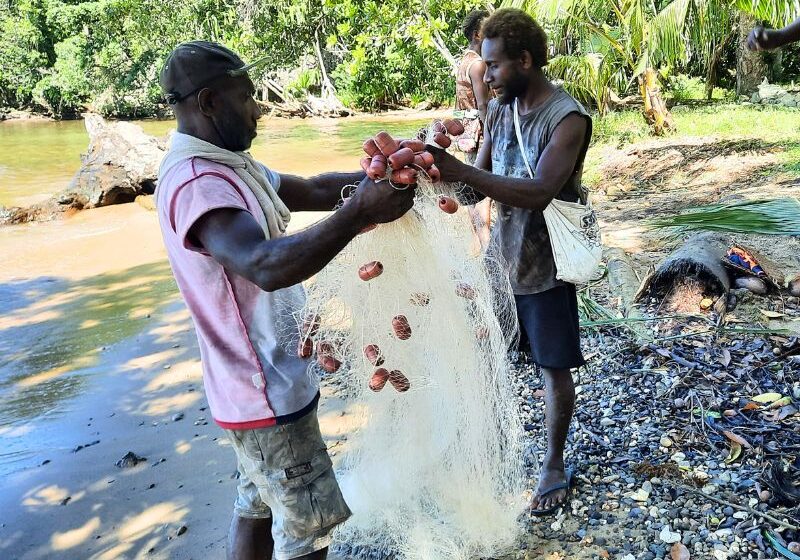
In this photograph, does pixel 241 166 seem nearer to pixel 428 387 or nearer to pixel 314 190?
pixel 314 190

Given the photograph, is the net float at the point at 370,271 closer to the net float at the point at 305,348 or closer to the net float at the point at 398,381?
the net float at the point at 305,348

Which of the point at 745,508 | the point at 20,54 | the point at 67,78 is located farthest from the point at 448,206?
the point at 20,54

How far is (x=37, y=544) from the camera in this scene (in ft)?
10.0

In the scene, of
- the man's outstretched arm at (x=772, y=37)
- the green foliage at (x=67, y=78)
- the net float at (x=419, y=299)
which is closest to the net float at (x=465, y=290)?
the net float at (x=419, y=299)

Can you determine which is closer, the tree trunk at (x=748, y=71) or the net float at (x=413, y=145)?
the net float at (x=413, y=145)

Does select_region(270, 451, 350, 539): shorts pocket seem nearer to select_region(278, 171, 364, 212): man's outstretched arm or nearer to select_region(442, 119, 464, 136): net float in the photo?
select_region(278, 171, 364, 212): man's outstretched arm

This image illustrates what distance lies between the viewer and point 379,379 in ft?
7.05

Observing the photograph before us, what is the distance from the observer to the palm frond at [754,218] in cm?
397

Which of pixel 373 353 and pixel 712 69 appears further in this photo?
pixel 712 69

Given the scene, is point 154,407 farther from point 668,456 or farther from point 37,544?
point 668,456

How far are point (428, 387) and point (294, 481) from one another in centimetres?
65

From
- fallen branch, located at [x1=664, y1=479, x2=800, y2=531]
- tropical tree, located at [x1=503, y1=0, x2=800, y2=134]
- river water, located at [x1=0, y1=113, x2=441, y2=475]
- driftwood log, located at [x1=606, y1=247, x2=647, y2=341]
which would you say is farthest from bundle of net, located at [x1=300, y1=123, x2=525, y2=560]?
tropical tree, located at [x1=503, y1=0, x2=800, y2=134]

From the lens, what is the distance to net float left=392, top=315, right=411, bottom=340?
2.14 m

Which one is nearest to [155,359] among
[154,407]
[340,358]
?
[154,407]
